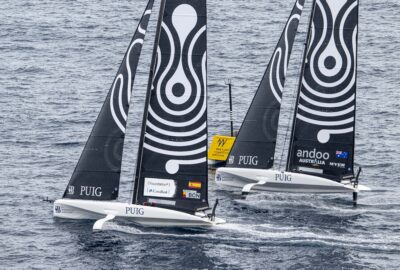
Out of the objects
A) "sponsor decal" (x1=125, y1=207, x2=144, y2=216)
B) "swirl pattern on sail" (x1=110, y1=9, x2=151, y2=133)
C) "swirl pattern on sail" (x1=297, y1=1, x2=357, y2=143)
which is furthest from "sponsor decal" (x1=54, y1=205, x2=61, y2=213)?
"swirl pattern on sail" (x1=297, y1=1, x2=357, y2=143)

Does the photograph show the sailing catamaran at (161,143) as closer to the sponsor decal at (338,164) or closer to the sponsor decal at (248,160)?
the sponsor decal at (248,160)

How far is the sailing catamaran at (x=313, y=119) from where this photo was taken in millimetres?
69125

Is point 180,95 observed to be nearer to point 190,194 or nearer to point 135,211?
point 190,194

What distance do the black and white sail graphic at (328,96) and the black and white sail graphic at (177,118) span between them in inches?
425

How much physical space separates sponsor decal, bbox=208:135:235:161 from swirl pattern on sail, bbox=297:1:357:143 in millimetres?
9520

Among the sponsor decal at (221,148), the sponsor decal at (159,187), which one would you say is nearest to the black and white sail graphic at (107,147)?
the sponsor decal at (159,187)

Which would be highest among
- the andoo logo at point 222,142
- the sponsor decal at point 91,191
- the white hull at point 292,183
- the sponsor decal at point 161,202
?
the sponsor decal at point 91,191

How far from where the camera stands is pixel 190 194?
204 ft

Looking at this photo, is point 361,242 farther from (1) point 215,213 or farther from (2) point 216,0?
(2) point 216,0

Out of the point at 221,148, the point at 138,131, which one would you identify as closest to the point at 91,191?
the point at 221,148

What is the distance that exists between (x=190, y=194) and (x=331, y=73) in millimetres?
13171

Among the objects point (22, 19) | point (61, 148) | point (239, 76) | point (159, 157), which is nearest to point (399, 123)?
point (239, 76)

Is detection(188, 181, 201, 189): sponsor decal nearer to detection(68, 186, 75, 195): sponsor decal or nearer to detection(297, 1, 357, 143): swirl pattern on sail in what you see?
detection(68, 186, 75, 195): sponsor decal

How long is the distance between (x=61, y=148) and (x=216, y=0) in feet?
202
